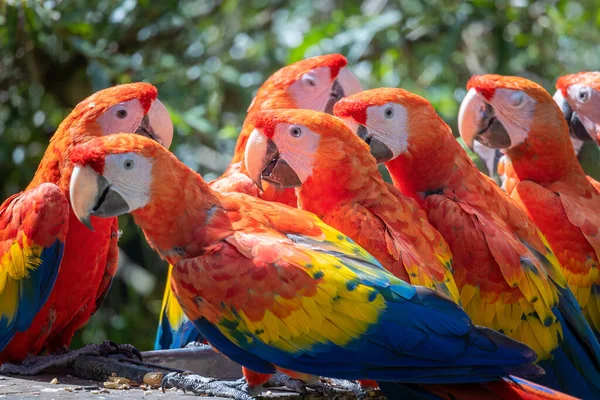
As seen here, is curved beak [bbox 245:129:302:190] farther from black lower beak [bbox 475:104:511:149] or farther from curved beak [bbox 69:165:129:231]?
black lower beak [bbox 475:104:511:149]

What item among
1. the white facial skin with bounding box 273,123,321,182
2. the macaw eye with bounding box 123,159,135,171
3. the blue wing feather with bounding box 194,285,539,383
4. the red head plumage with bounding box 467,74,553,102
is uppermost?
the macaw eye with bounding box 123,159,135,171

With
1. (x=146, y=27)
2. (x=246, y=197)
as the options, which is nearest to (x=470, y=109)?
(x=246, y=197)

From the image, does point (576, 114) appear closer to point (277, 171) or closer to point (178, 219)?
point (277, 171)

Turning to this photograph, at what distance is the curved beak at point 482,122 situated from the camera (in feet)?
9.47

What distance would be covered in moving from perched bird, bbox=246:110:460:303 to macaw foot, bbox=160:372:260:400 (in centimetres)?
50

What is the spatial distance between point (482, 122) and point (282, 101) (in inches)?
29.2

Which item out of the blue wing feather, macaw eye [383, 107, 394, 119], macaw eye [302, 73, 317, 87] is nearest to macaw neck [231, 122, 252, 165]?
macaw eye [302, 73, 317, 87]

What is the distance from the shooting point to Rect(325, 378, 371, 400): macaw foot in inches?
92.7

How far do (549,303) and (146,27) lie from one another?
11.9 ft

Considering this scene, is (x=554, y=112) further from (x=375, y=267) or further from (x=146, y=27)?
(x=146, y=27)

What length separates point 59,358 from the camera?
255 cm

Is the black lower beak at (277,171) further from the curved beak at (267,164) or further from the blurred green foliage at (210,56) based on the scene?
the blurred green foliage at (210,56)

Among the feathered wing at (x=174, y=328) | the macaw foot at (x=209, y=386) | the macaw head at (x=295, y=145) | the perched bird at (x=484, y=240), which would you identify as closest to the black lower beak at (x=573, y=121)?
the perched bird at (x=484, y=240)

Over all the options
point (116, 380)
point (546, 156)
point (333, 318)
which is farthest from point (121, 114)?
point (546, 156)
